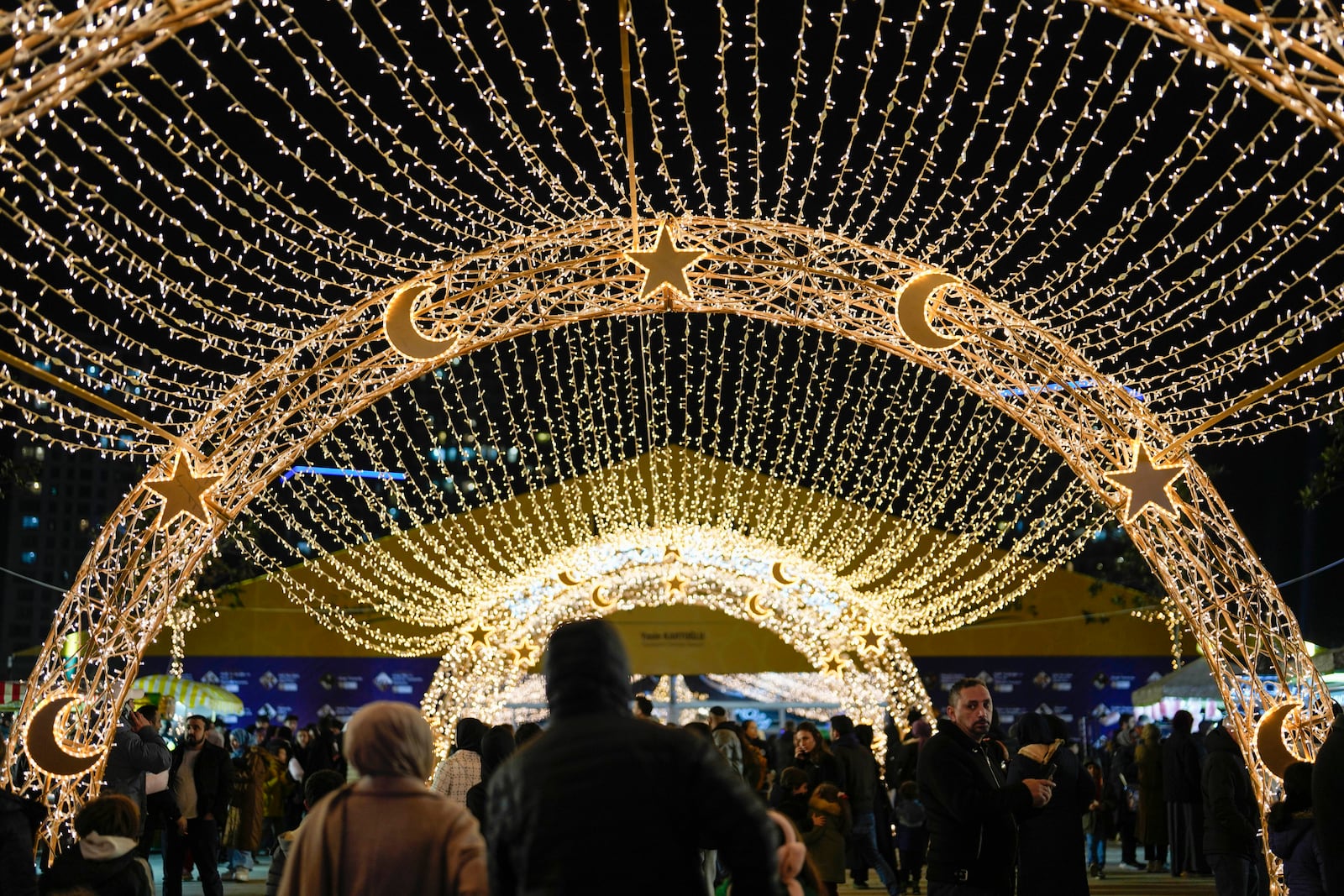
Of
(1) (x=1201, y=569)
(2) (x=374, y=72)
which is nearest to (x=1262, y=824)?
(1) (x=1201, y=569)

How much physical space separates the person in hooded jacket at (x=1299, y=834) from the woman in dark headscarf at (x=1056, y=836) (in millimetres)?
1174

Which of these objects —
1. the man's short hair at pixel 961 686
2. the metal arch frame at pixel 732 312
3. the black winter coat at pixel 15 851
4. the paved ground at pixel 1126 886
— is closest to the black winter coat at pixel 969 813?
the man's short hair at pixel 961 686

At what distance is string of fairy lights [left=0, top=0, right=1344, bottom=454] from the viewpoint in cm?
715

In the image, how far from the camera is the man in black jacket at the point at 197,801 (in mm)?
10680

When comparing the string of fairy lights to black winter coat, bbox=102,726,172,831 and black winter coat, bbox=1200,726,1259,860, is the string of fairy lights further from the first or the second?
black winter coat, bbox=1200,726,1259,860

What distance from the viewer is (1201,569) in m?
9.20

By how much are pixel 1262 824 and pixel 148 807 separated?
25.2 ft

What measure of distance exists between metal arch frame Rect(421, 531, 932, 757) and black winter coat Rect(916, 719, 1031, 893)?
42.1 ft

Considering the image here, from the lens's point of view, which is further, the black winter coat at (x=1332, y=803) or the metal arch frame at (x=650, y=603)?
the metal arch frame at (x=650, y=603)

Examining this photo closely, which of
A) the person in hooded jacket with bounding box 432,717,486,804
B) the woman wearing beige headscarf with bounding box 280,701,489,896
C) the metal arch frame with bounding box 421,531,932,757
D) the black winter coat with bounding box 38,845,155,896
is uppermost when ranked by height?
the metal arch frame with bounding box 421,531,932,757

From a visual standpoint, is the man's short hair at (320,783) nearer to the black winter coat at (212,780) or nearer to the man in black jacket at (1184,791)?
the black winter coat at (212,780)

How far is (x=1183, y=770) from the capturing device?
41.7ft

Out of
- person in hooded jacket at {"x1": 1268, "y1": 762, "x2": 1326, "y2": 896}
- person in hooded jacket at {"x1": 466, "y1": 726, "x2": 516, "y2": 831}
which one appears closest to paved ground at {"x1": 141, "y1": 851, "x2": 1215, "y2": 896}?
person in hooded jacket at {"x1": 1268, "y1": 762, "x2": 1326, "y2": 896}

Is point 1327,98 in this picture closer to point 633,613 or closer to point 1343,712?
point 1343,712
